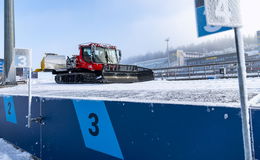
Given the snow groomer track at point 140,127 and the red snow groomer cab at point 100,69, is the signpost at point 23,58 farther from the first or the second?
the red snow groomer cab at point 100,69

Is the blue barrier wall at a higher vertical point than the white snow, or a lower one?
higher

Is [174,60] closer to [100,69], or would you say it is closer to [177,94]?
[100,69]

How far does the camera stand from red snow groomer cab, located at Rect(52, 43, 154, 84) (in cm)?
1195

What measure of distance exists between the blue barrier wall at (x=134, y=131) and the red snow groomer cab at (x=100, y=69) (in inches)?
315

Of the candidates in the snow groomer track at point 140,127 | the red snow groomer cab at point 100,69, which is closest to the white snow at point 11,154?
the snow groomer track at point 140,127

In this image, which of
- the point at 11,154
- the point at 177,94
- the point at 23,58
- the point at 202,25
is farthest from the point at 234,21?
the point at 11,154

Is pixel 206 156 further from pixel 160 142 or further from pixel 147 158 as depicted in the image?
pixel 147 158

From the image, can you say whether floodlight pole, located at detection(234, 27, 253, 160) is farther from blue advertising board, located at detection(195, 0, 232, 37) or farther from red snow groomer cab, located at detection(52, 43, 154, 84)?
red snow groomer cab, located at detection(52, 43, 154, 84)

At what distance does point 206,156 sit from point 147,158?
627 millimetres

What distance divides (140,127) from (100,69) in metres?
10.9

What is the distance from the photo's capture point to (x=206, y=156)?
1528 millimetres

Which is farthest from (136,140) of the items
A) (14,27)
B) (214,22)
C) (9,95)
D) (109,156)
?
(14,27)

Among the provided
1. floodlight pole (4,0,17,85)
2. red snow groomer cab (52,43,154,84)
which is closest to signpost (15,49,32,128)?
red snow groomer cab (52,43,154,84)

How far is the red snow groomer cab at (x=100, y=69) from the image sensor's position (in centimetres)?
1195
